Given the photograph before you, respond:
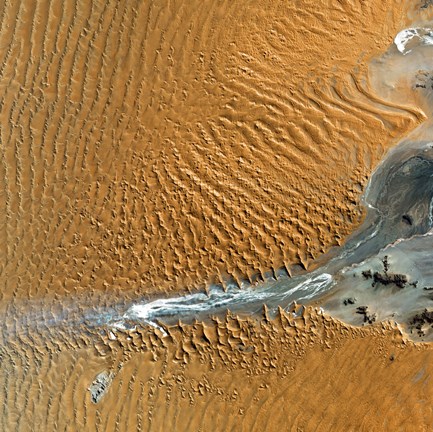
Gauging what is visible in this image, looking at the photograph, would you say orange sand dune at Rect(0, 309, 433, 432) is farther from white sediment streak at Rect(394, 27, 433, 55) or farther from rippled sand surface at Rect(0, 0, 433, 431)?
white sediment streak at Rect(394, 27, 433, 55)

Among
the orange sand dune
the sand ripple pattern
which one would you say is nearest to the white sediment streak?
the sand ripple pattern

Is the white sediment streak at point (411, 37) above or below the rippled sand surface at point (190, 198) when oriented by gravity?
above

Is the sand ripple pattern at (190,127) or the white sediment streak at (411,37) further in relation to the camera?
the white sediment streak at (411,37)

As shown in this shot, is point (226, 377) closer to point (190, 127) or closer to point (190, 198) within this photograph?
point (190, 198)

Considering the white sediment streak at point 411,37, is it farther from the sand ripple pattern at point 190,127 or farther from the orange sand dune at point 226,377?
the orange sand dune at point 226,377

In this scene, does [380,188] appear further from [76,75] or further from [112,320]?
[76,75]

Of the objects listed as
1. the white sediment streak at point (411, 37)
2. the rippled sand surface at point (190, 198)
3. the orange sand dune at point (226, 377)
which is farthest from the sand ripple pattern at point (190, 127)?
the orange sand dune at point (226, 377)

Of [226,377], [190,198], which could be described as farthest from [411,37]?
[226,377]
